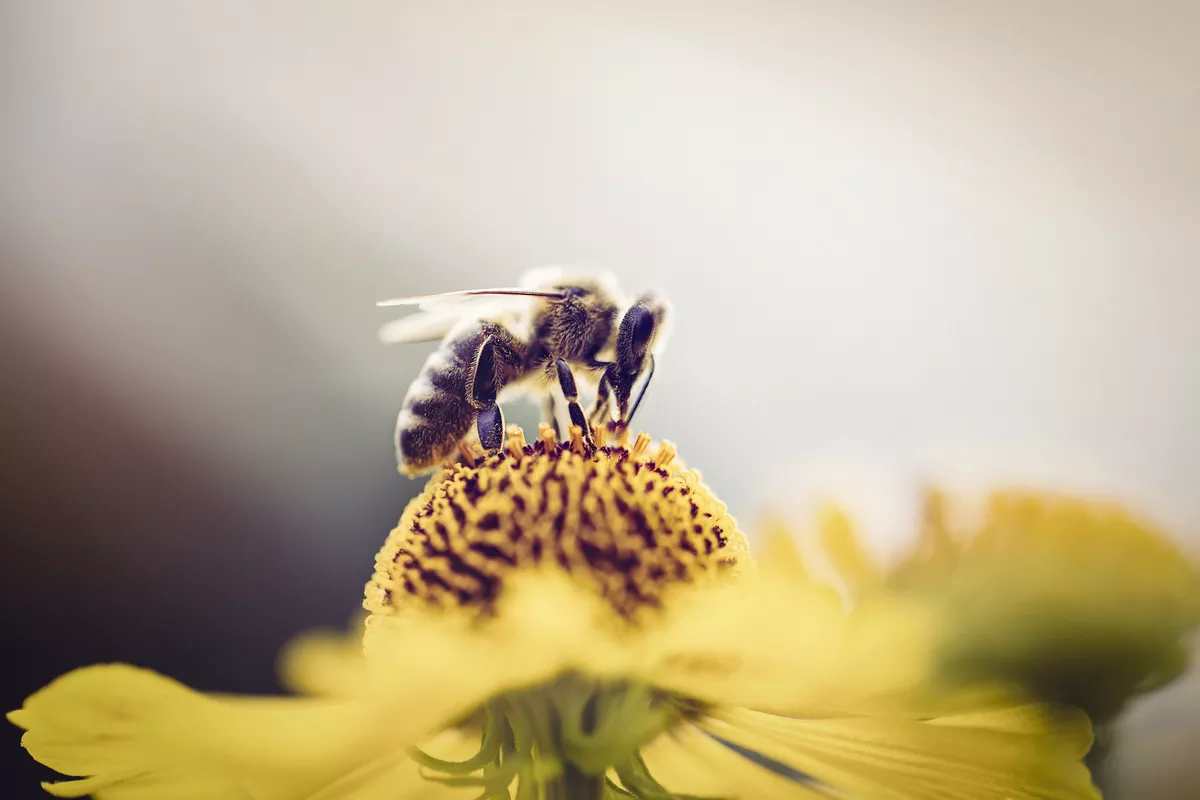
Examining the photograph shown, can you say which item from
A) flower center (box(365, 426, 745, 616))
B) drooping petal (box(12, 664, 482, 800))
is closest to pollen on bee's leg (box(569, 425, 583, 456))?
flower center (box(365, 426, 745, 616))

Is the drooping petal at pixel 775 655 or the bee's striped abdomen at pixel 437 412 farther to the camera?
the bee's striped abdomen at pixel 437 412

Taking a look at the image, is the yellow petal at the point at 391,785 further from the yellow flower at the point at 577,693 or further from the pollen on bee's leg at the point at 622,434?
the pollen on bee's leg at the point at 622,434

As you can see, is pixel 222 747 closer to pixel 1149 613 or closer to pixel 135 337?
pixel 1149 613

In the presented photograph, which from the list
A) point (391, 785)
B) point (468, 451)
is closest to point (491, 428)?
point (468, 451)

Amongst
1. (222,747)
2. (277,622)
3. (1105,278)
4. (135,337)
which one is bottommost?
(222,747)

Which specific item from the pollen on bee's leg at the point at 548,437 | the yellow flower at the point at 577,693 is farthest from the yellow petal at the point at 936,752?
the pollen on bee's leg at the point at 548,437

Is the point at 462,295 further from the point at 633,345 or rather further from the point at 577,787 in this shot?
the point at 577,787

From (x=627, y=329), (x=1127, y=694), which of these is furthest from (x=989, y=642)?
(x=627, y=329)
